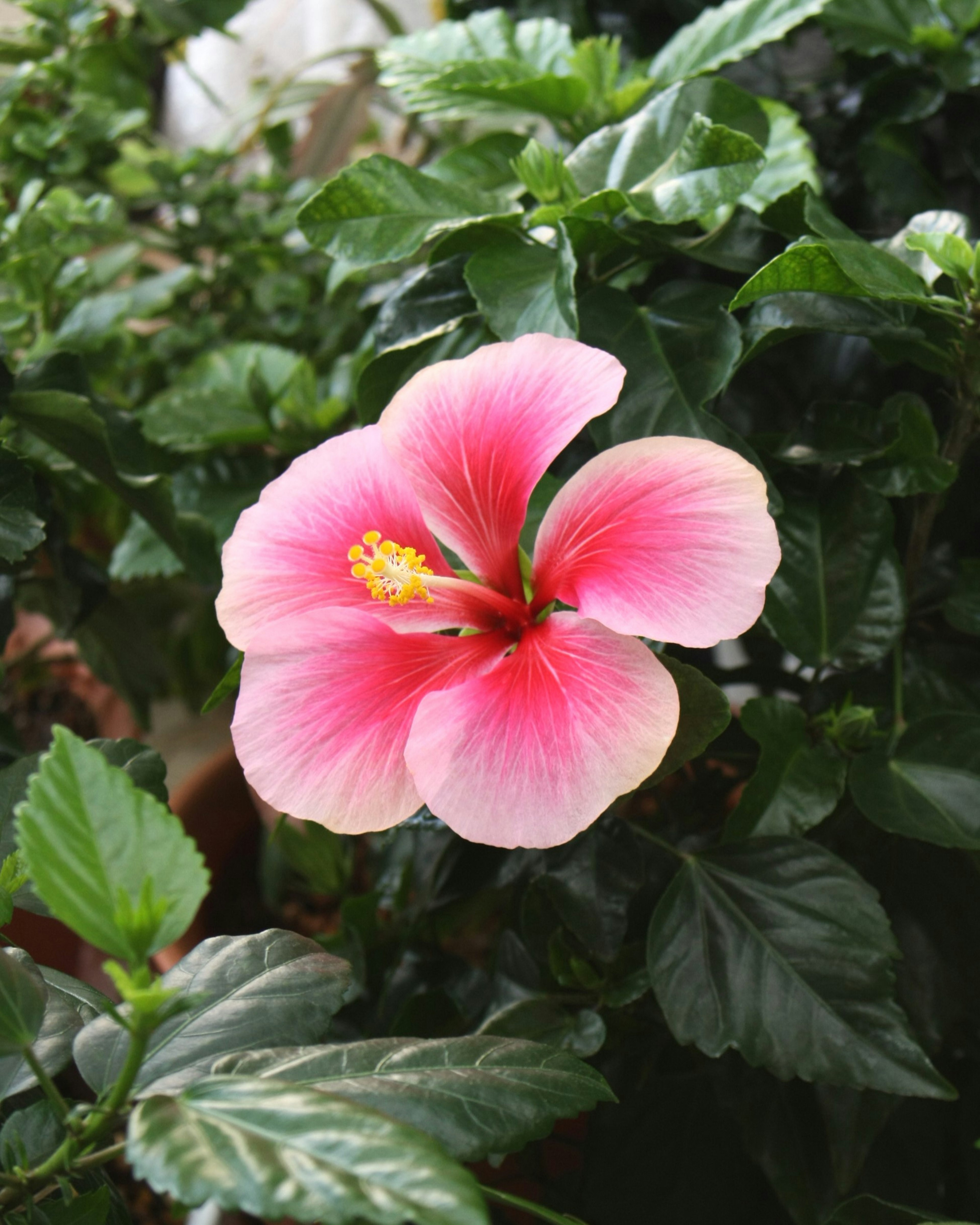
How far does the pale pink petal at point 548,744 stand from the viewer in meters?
0.36

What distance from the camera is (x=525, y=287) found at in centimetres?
50

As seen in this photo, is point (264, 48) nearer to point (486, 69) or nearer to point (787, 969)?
point (486, 69)

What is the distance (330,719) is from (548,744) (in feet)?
0.31

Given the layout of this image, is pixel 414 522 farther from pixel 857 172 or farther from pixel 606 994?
pixel 857 172

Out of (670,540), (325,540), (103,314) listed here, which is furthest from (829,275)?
(103,314)

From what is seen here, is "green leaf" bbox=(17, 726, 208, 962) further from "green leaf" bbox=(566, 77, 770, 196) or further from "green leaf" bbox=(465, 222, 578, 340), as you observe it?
"green leaf" bbox=(566, 77, 770, 196)

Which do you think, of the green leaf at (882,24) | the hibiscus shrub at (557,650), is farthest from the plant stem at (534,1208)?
the green leaf at (882,24)

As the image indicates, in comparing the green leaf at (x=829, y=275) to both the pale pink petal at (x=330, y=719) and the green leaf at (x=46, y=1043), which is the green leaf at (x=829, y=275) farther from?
the green leaf at (x=46, y=1043)

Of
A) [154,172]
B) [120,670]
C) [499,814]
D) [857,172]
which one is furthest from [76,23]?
[499,814]

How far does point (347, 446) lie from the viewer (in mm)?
452

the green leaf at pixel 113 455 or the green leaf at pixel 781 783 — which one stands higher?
the green leaf at pixel 113 455

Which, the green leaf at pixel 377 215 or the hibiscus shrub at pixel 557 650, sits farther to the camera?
the green leaf at pixel 377 215

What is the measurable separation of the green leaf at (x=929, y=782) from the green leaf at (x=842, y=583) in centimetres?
5

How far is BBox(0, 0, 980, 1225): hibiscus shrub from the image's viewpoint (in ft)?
1.17
